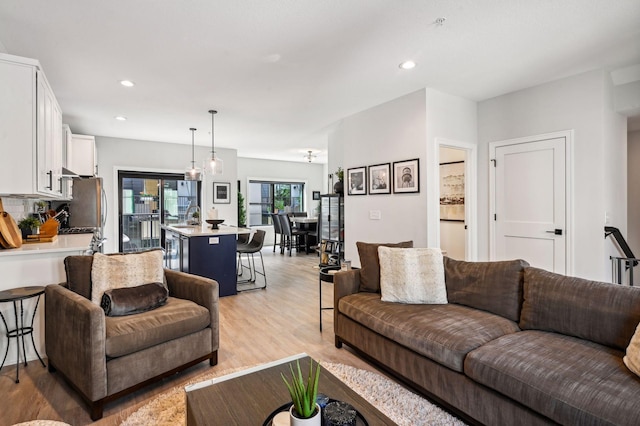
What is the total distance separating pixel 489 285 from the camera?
2.38m

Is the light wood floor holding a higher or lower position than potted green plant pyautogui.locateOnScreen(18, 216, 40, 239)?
lower

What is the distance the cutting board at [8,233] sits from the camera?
2561 millimetres

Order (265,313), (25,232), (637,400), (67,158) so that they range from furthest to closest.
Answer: (67,158) → (265,313) → (25,232) → (637,400)

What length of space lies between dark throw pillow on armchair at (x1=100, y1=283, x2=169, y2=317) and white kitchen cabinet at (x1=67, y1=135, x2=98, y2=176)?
416 cm

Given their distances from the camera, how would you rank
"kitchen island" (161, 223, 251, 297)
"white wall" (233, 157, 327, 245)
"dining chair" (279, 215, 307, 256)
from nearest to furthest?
"kitchen island" (161, 223, 251, 297)
"dining chair" (279, 215, 307, 256)
"white wall" (233, 157, 327, 245)

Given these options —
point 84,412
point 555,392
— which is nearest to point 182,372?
point 84,412

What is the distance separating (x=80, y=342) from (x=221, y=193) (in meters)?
6.10

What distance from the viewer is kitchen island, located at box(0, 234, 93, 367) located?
2537 mm

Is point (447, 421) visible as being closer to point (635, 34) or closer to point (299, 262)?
point (635, 34)

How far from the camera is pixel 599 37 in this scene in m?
2.85

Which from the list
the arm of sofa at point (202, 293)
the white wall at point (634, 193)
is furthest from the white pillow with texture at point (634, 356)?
the white wall at point (634, 193)

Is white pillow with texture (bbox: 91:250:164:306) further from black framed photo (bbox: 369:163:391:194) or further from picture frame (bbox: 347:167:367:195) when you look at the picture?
picture frame (bbox: 347:167:367:195)

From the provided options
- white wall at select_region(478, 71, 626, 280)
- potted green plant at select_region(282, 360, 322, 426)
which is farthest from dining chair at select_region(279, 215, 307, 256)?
potted green plant at select_region(282, 360, 322, 426)

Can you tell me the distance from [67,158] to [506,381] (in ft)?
Result: 19.2
